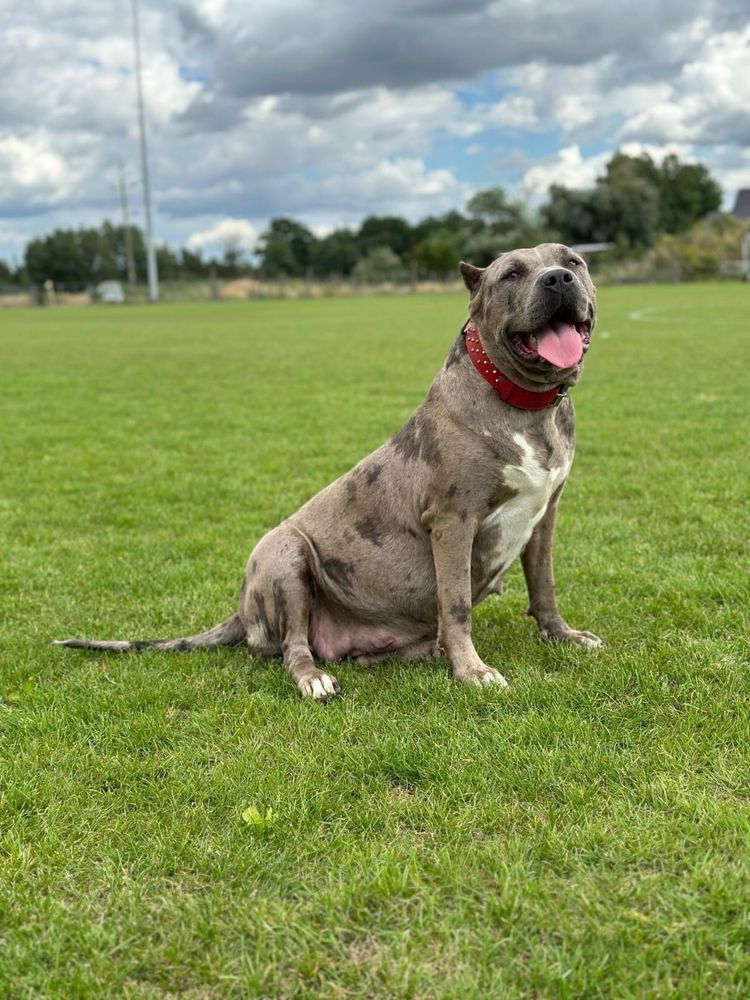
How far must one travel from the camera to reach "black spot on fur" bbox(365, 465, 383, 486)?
415cm

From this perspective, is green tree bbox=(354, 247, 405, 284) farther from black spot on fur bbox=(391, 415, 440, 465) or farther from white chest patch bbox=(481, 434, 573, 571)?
white chest patch bbox=(481, 434, 573, 571)

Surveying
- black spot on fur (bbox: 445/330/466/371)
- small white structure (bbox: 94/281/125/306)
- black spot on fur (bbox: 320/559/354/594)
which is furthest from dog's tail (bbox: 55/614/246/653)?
small white structure (bbox: 94/281/125/306)

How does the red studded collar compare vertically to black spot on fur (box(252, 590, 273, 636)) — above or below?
above

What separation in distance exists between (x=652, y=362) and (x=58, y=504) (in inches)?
439

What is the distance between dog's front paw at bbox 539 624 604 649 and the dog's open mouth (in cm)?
135

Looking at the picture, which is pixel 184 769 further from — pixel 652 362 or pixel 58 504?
pixel 652 362

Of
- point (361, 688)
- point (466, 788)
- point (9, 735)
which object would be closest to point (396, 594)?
point (361, 688)

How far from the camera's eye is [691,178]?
98938 millimetres

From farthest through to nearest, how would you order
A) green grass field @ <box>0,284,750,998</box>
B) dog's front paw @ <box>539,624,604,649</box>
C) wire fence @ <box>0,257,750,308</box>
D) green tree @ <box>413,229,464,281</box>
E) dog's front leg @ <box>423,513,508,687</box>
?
green tree @ <box>413,229,464,281</box>
wire fence @ <box>0,257,750,308</box>
dog's front paw @ <box>539,624,604,649</box>
dog's front leg @ <box>423,513,508,687</box>
green grass field @ <box>0,284,750,998</box>

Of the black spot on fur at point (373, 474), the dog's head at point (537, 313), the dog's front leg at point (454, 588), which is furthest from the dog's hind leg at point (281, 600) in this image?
the dog's head at point (537, 313)

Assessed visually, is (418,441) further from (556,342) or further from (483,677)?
(483,677)

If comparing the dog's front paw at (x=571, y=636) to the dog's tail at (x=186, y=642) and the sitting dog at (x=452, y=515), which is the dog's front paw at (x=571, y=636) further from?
the dog's tail at (x=186, y=642)

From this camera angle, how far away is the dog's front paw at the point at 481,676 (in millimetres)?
3688

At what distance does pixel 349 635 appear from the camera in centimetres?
421
